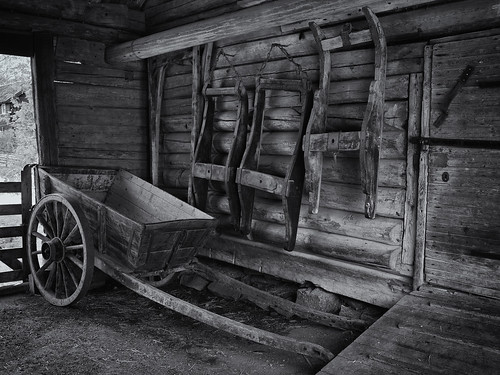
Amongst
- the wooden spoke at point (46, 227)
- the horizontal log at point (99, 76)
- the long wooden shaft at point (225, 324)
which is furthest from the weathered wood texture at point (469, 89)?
the horizontal log at point (99, 76)

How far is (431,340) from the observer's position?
294 cm

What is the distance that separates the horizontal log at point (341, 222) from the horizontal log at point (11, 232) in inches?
103

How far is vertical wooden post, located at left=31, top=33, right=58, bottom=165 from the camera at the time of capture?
18.3 feet

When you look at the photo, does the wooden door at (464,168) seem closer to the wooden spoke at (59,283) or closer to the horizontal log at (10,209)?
the wooden spoke at (59,283)

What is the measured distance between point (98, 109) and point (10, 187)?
4.98 ft

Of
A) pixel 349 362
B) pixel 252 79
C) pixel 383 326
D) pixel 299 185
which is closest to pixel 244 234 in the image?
pixel 299 185

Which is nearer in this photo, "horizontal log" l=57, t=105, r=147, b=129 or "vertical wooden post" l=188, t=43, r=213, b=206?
"vertical wooden post" l=188, t=43, r=213, b=206

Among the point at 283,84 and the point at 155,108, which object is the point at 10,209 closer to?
the point at 155,108

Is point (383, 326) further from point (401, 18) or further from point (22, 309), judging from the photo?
point (22, 309)

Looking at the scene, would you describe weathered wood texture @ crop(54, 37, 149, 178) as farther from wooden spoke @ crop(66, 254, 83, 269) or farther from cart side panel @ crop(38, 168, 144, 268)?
wooden spoke @ crop(66, 254, 83, 269)

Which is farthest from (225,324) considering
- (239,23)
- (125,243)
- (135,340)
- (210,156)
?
(239,23)

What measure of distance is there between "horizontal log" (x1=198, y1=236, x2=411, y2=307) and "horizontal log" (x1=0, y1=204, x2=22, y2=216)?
7.13 ft

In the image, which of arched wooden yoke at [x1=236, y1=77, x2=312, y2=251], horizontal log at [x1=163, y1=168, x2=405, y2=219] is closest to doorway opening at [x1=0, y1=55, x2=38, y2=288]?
arched wooden yoke at [x1=236, y1=77, x2=312, y2=251]

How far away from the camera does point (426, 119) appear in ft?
12.1
